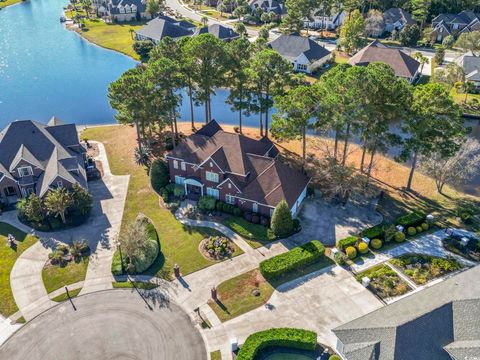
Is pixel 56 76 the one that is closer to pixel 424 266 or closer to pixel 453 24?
pixel 424 266

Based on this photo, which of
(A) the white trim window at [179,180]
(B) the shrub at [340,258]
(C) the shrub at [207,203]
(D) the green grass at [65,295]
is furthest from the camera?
(A) the white trim window at [179,180]

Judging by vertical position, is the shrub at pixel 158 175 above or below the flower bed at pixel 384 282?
above

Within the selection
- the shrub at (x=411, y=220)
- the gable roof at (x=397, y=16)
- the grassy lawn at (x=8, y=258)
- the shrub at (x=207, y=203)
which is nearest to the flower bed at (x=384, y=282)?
the shrub at (x=411, y=220)

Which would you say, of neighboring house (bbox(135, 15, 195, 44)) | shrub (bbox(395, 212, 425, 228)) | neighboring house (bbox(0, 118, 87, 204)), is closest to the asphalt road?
neighboring house (bbox(0, 118, 87, 204))

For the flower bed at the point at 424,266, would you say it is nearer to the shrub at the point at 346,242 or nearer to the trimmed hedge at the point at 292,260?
the shrub at the point at 346,242

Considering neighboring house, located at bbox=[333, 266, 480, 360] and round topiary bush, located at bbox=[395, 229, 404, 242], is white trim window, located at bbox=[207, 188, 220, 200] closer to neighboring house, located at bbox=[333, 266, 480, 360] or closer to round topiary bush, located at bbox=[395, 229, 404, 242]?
round topiary bush, located at bbox=[395, 229, 404, 242]

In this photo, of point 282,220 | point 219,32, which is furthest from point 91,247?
point 219,32

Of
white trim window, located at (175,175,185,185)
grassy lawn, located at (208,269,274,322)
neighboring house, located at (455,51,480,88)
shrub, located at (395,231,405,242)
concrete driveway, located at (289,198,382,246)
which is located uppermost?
neighboring house, located at (455,51,480,88)
